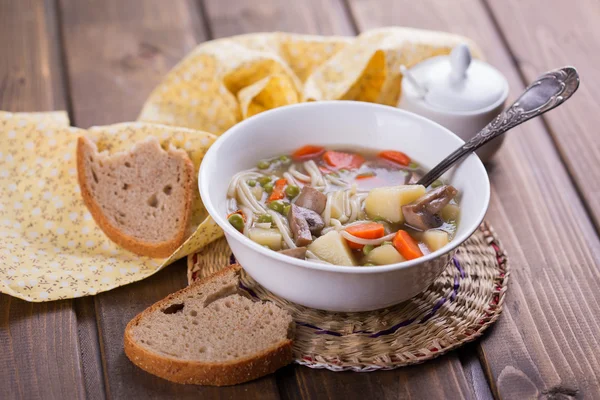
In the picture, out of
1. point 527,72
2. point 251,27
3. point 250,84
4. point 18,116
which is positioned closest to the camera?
point 18,116

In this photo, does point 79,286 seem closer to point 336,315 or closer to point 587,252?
point 336,315

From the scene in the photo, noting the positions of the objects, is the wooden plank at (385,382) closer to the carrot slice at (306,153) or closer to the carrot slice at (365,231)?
the carrot slice at (365,231)

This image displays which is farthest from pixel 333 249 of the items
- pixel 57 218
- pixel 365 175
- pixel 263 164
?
pixel 57 218

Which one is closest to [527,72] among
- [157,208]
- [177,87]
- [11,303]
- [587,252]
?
[587,252]

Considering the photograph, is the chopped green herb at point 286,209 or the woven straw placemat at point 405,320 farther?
the chopped green herb at point 286,209

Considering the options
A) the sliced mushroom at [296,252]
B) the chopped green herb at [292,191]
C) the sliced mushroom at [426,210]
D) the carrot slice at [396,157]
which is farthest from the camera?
the carrot slice at [396,157]

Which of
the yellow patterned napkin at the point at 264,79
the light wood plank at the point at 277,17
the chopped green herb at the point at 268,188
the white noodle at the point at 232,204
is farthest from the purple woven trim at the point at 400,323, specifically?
the light wood plank at the point at 277,17

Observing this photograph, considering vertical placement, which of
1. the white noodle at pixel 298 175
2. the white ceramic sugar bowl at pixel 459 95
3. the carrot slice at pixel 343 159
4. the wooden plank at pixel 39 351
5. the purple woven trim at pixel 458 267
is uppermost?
the white ceramic sugar bowl at pixel 459 95
